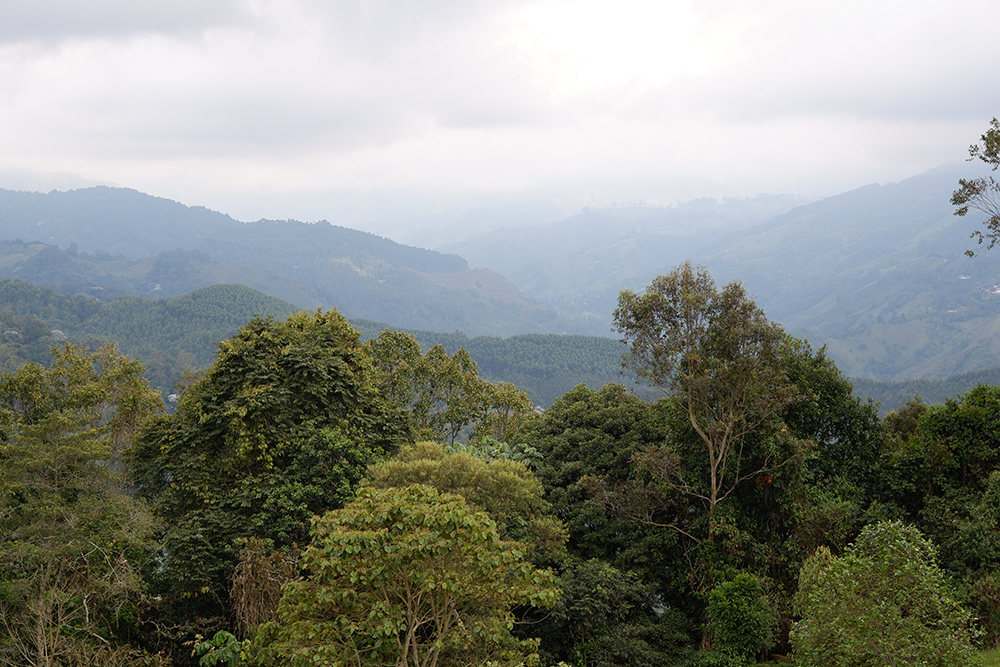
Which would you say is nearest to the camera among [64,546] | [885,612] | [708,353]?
[885,612]

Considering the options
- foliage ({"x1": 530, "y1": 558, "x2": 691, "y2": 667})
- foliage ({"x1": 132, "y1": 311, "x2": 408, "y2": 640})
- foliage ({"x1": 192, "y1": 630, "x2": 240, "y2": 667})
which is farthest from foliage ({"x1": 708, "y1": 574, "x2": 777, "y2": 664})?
foliage ({"x1": 192, "y1": 630, "x2": 240, "y2": 667})

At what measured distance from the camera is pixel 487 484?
546 inches

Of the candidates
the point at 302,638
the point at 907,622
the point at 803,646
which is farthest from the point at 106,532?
the point at 907,622

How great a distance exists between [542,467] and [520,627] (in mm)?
5368

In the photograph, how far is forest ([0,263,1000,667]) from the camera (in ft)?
28.6

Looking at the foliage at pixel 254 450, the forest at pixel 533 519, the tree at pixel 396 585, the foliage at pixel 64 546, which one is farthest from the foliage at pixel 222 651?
the foliage at pixel 254 450

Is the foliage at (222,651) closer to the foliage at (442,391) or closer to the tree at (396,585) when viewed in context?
the tree at (396,585)

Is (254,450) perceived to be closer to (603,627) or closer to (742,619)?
(603,627)

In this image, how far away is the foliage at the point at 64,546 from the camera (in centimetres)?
1172

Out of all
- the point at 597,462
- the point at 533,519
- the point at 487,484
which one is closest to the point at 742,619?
the point at 533,519

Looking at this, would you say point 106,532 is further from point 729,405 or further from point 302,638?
point 729,405

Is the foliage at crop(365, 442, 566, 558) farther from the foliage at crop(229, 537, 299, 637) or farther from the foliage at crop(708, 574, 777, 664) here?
the foliage at crop(708, 574, 777, 664)

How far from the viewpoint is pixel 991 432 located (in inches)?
684

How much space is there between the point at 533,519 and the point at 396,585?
7.35 m
